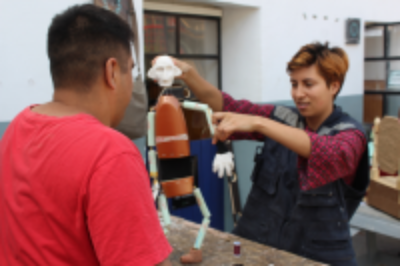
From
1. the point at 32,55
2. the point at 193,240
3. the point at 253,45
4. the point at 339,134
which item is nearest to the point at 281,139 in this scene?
the point at 339,134

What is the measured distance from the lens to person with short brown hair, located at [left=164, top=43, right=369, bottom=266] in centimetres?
147

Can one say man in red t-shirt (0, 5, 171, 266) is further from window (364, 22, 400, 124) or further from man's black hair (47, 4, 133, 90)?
window (364, 22, 400, 124)

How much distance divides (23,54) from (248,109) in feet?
4.75

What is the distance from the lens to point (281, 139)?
146 centimetres

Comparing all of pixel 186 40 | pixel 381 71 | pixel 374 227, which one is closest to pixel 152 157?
pixel 374 227

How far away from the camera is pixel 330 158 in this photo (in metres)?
1.45

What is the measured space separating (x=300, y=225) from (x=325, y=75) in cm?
A: 65

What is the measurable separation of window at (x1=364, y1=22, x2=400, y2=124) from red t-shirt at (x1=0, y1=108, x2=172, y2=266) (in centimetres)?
556

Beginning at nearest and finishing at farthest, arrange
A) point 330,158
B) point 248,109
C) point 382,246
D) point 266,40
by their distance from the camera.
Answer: point 330,158 < point 248,109 < point 266,40 < point 382,246

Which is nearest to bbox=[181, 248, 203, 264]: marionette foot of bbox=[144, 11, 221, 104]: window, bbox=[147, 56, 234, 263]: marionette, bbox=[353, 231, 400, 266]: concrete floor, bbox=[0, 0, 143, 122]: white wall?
bbox=[147, 56, 234, 263]: marionette

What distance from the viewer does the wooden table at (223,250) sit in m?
1.56

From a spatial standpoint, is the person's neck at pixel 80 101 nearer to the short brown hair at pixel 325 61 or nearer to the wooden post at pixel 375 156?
the short brown hair at pixel 325 61

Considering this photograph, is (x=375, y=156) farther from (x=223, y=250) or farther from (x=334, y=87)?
(x=223, y=250)

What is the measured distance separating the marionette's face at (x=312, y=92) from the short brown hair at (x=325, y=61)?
0.02 m
